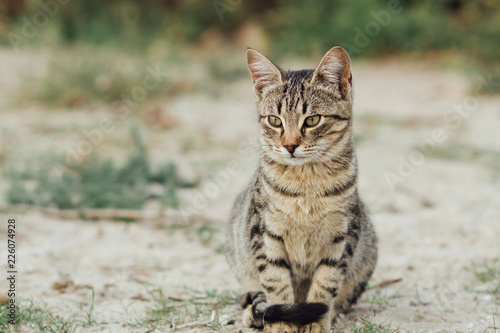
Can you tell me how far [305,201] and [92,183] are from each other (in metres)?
3.13

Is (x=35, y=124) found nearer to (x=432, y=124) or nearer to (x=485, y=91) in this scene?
(x=432, y=124)

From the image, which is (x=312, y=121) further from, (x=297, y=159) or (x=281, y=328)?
(x=281, y=328)

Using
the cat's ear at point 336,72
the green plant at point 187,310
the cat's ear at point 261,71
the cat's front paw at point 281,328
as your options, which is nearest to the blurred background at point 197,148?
the green plant at point 187,310

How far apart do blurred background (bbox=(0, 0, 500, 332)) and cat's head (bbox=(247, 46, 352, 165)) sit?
92 centimetres

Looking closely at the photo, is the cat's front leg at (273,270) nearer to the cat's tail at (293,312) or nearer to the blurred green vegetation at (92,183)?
the cat's tail at (293,312)

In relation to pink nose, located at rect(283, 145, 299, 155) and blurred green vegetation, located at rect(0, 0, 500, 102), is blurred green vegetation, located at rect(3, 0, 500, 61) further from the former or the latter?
pink nose, located at rect(283, 145, 299, 155)

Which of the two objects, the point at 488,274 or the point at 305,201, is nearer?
the point at 305,201

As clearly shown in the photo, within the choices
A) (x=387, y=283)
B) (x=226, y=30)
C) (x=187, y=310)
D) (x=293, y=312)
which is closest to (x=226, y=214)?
(x=387, y=283)

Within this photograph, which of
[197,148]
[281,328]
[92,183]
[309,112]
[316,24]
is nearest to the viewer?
[281,328]

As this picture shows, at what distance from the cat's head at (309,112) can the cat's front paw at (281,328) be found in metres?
0.81

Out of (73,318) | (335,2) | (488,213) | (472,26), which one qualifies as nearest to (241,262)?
(73,318)

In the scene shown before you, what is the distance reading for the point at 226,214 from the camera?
17.1 feet

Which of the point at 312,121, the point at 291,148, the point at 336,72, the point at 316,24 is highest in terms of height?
the point at 316,24

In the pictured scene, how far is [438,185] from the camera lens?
19.1ft
